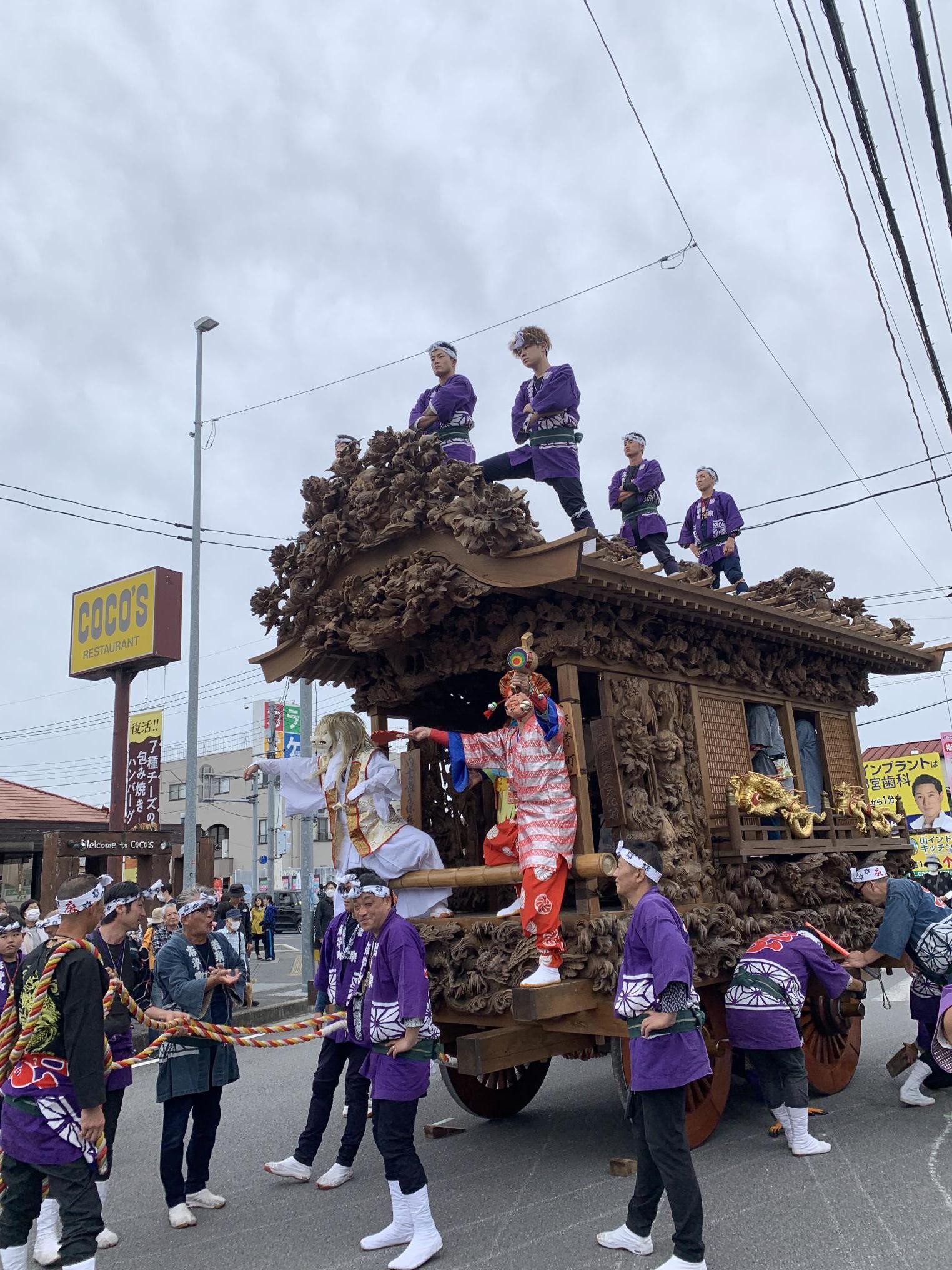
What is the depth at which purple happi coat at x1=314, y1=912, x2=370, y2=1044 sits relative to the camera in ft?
17.0

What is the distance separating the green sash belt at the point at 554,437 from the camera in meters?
6.96

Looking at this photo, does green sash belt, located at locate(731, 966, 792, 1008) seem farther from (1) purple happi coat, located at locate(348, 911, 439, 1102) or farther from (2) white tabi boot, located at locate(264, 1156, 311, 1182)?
(2) white tabi boot, located at locate(264, 1156, 311, 1182)

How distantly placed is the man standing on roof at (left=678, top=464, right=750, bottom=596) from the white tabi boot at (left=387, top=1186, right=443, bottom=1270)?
19.1 ft

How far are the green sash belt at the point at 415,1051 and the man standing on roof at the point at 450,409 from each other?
397cm

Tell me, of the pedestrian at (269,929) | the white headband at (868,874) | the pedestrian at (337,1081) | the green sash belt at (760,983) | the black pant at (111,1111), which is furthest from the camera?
the pedestrian at (269,929)

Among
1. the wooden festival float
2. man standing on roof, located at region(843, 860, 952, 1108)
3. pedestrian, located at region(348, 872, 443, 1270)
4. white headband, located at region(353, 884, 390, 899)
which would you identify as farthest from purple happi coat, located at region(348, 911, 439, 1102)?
man standing on roof, located at region(843, 860, 952, 1108)

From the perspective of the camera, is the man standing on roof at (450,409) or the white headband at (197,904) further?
the man standing on roof at (450,409)

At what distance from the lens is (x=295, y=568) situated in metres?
6.72

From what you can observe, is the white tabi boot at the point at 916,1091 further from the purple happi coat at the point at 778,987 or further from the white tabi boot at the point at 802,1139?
the white tabi boot at the point at 802,1139

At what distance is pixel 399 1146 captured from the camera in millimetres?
4383

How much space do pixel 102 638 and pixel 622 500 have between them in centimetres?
1084

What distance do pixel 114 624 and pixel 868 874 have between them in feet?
43.0

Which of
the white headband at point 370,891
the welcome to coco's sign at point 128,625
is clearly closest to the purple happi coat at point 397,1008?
the white headband at point 370,891

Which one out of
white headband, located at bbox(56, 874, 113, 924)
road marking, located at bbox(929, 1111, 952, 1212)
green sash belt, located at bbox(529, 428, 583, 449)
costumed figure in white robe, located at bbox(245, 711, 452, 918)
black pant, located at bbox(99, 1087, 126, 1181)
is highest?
Result: green sash belt, located at bbox(529, 428, 583, 449)
